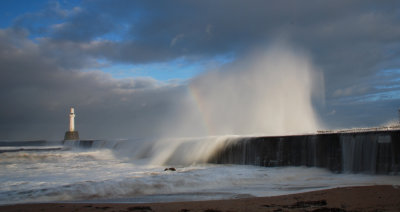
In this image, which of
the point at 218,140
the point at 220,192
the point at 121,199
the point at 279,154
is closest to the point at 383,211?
the point at 220,192

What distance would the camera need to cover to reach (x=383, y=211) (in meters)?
5.37

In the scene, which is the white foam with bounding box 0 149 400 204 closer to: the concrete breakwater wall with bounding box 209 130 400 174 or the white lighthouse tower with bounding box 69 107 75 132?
the concrete breakwater wall with bounding box 209 130 400 174

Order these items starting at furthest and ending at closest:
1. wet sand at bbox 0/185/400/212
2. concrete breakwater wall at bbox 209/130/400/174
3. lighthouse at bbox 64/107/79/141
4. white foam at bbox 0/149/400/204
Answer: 1. lighthouse at bbox 64/107/79/141
2. concrete breakwater wall at bbox 209/130/400/174
3. white foam at bbox 0/149/400/204
4. wet sand at bbox 0/185/400/212

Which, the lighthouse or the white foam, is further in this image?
the lighthouse

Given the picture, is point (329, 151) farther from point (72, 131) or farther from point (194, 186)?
point (72, 131)

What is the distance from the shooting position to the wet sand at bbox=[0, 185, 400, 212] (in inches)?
232

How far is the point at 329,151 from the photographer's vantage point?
39.5 ft

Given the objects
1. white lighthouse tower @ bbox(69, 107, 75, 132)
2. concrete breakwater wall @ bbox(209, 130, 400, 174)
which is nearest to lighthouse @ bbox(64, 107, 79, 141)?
white lighthouse tower @ bbox(69, 107, 75, 132)

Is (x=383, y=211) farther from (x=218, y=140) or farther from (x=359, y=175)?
(x=218, y=140)

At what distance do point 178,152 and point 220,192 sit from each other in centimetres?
1169

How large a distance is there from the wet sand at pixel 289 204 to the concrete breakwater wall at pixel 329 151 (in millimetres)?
3416

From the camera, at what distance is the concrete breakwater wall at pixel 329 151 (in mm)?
10391

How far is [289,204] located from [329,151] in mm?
6413

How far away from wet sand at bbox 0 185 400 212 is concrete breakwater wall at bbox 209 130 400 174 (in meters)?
3.42
